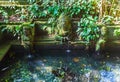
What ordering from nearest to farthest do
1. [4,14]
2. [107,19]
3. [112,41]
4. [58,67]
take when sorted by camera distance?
1. [58,67]
2. [112,41]
3. [107,19]
4. [4,14]

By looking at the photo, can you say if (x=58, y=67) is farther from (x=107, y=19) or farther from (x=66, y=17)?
(x=107, y=19)

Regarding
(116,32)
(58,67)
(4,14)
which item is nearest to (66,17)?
(116,32)

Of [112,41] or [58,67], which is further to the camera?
[112,41]

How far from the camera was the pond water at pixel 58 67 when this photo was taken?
686 centimetres

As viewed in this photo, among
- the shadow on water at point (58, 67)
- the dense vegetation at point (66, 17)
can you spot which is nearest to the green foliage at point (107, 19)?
the dense vegetation at point (66, 17)

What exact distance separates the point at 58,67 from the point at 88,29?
1.69 meters

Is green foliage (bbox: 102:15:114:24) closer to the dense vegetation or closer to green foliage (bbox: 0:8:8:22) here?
the dense vegetation

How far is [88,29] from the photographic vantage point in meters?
8.23

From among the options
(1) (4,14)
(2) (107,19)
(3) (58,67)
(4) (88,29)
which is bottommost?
(3) (58,67)

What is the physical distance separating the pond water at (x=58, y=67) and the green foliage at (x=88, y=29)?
56 centimetres

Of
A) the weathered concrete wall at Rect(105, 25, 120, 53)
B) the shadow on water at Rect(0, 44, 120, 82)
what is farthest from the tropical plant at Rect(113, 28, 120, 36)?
the shadow on water at Rect(0, 44, 120, 82)

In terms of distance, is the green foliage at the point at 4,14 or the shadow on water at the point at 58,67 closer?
the shadow on water at the point at 58,67

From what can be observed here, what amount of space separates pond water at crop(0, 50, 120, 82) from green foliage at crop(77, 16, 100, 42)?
56 cm

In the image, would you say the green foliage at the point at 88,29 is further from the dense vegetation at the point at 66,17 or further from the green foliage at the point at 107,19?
the green foliage at the point at 107,19
